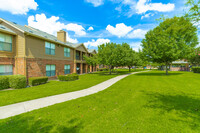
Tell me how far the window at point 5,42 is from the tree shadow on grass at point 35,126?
12084 mm

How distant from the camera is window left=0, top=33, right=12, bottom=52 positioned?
1171cm

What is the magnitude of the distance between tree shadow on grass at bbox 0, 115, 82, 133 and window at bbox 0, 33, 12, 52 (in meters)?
12.1

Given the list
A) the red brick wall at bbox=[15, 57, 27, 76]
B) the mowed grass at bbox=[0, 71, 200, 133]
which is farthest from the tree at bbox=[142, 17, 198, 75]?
the red brick wall at bbox=[15, 57, 27, 76]

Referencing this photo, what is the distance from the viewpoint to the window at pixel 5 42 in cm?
1171

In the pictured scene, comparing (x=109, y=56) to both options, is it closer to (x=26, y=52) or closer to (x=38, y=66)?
(x=38, y=66)

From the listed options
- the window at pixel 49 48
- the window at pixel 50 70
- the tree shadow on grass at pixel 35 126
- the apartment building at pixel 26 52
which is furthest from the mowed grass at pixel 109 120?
the window at pixel 49 48

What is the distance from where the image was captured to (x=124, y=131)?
3393 millimetres

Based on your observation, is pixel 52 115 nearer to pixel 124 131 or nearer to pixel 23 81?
pixel 124 131

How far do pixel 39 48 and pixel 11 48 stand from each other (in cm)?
348

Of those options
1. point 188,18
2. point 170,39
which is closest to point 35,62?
point 188,18

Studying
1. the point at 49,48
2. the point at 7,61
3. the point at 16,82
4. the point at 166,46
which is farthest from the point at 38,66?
the point at 166,46

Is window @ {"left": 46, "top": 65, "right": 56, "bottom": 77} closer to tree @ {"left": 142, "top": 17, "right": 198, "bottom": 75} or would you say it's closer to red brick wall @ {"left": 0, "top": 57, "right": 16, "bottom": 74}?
red brick wall @ {"left": 0, "top": 57, "right": 16, "bottom": 74}

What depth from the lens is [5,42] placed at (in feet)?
39.6

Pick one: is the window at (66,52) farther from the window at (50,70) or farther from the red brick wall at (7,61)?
the red brick wall at (7,61)
